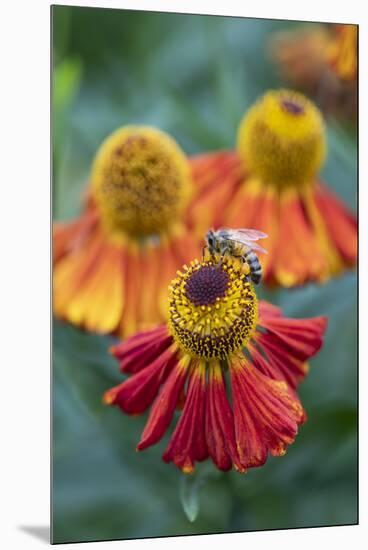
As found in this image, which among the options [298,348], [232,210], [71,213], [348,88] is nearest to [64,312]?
[71,213]

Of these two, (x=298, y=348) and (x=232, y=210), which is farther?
(x=232, y=210)

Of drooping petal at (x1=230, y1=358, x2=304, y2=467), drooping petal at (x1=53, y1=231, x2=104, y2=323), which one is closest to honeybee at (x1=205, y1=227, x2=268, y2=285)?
drooping petal at (x1=230, y1=358, x2=304, y2=467)

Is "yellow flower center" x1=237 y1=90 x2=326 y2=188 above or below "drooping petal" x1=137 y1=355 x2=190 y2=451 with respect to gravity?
above

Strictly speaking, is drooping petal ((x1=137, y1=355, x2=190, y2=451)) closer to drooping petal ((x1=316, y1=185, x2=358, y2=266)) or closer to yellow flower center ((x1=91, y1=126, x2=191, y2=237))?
yellow flower center ((x1=91, y1=126, x2=191, y2=237))

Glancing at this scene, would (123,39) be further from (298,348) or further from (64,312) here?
(298,348)

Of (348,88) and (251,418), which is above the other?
(348,88)

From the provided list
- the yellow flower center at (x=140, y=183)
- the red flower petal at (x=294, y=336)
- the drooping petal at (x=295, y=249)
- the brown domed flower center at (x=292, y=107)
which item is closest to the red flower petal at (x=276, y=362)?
the red flower petal at (x=294, y=336)

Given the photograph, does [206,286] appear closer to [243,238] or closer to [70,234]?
[243,238]
